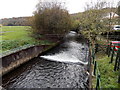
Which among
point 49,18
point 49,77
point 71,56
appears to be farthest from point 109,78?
point 49,18

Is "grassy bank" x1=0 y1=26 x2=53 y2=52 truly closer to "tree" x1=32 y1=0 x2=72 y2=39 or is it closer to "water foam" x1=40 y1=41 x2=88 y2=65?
"tree" x1=32 y1=0 x2=72 y2=39

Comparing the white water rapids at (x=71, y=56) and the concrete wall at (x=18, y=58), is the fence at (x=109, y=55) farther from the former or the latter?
the concrete wall at (x=18, y=58)

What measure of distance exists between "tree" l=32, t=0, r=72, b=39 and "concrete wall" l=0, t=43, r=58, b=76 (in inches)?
252

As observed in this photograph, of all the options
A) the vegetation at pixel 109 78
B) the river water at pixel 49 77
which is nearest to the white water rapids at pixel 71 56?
the river water at pixel 49 77

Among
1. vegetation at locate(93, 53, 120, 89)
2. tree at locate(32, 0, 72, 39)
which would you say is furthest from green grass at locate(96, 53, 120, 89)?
tree at locate(32, 0, 72, 39)

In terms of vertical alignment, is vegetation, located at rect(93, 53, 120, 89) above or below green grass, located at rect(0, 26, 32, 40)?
below

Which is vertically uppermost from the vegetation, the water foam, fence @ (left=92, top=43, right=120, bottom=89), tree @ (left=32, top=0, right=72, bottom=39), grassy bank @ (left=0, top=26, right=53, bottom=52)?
tree @ (left=32, top=0, right=72, bottom=39)

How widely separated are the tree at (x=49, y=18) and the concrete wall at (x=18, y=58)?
21.0 feet

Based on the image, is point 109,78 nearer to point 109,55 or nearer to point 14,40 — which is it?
point 109,55

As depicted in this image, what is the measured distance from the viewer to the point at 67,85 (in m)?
8.46

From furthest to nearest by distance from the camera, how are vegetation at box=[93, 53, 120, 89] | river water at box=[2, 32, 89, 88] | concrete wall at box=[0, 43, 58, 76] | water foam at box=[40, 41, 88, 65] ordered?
water foam at box=[40, 41, 88, 65] < concrete wall at box=[0, 43, 58, 76] < river water at box=[2, 32, 89, 88] < vegetation at box=[93, 53, 120, 89]

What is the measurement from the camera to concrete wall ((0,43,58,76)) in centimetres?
1065

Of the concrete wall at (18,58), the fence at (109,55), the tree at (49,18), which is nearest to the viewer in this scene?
the fence at (109,55)

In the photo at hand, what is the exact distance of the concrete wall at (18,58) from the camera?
10653 millimetres
